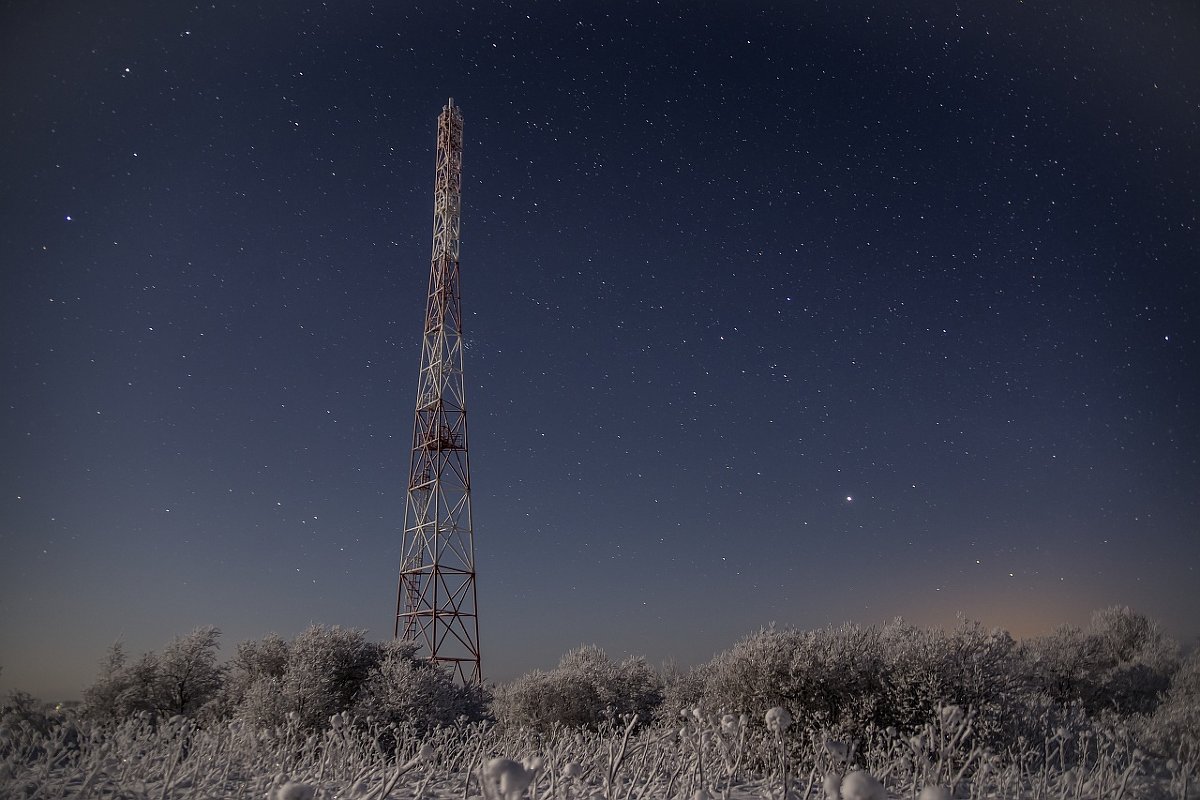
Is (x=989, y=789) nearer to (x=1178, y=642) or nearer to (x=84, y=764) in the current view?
(x=84, y=764)

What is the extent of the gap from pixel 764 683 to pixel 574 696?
39.6 ft

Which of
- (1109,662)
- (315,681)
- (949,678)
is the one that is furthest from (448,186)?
(1109,662)

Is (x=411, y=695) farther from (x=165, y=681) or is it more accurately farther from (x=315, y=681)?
(x=165, y=681)

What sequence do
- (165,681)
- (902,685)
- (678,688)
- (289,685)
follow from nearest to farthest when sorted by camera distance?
(902,685), (289,685), (165,681), (678,688)

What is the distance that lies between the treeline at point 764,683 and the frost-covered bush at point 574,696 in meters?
0.05

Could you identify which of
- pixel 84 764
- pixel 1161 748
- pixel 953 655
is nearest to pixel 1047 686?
pixel 1161 748

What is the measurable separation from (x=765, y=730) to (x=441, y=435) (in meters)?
14.3

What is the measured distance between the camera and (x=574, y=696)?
22.0 meters

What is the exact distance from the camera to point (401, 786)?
22.0ft

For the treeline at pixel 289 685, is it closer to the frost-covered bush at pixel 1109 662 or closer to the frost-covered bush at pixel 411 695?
the frost-covered bush at pixel 411 695

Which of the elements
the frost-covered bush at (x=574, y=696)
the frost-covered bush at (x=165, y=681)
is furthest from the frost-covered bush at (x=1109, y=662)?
the frost-covered bush at (x=165, y=681)

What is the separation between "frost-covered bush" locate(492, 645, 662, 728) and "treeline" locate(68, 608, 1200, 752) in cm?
5

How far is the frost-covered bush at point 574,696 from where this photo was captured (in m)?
21.6

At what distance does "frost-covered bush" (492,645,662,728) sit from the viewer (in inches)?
852
